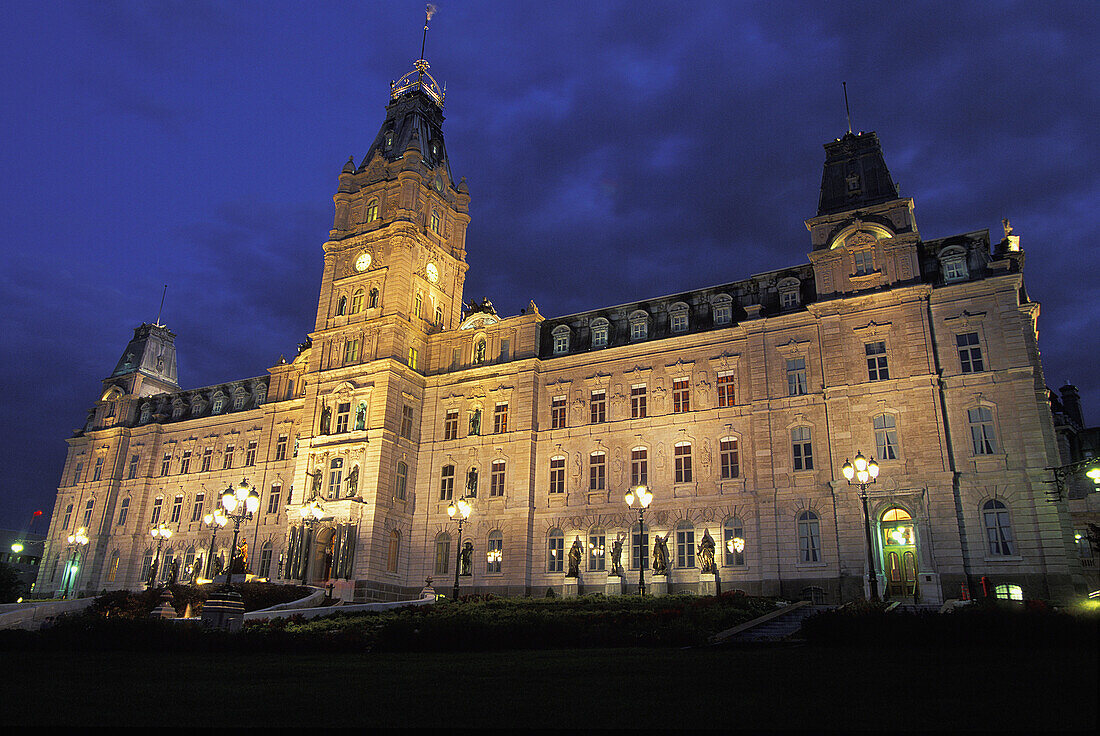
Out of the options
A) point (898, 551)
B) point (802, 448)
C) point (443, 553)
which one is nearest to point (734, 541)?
point (802, 448)

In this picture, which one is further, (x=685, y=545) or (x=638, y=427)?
(x=638, y=427)

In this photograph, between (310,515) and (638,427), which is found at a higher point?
(638,427)

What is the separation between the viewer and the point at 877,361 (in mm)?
40094

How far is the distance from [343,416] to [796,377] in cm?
2955

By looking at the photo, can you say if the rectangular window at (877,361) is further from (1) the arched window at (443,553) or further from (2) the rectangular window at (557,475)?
(1) the arched window at (443,553)

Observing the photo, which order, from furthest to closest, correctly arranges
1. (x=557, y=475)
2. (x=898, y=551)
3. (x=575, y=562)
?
1. (x=557, y=475)
2. (x=575, y=562)
3. (x=898, y=551)

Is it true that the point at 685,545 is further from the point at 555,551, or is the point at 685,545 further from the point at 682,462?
the point at 555,551

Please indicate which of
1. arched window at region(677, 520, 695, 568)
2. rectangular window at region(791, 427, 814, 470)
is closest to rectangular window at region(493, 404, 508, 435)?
arched window at region(677, 520, 695, 568)

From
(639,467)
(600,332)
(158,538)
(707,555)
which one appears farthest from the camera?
(158,538)

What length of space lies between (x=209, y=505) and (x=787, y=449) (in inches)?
1849

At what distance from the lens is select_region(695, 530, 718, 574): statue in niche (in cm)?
4069

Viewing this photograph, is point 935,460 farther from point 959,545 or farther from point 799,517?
point 799,517

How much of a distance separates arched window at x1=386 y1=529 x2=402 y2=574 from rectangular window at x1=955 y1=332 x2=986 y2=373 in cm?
3448

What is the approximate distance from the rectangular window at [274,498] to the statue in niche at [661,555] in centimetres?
3192
